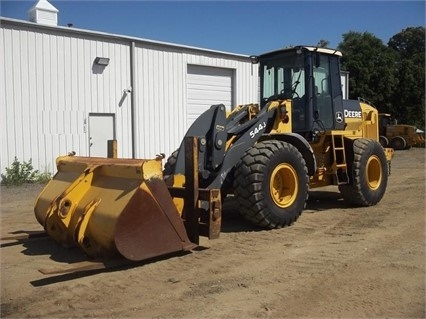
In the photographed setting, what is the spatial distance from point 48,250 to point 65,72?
876 cm

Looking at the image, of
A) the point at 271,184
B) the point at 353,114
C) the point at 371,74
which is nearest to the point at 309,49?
the point at 353,114

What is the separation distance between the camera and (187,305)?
14.1 ft

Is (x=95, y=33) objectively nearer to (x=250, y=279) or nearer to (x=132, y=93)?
(x=132, y=93)

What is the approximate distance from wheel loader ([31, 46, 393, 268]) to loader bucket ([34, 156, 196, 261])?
1 centimetres

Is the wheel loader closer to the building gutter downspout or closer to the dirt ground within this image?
the dirt ground

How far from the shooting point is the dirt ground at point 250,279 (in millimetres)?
4219

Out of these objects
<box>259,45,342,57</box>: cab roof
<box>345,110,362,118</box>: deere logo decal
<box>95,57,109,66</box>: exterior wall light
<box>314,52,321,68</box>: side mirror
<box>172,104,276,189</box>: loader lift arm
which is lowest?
<box>172,104,276,189</box>: loader lift arm

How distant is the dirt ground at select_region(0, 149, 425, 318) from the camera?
422cm

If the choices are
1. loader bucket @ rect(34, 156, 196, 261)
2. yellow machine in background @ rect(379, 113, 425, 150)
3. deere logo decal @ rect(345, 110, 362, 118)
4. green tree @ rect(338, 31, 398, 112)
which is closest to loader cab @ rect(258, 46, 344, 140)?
deere logo decal @ rect(345, 110, 362, 118)

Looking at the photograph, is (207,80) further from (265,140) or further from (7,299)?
(7,299)

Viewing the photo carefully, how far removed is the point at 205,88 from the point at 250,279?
520 inches

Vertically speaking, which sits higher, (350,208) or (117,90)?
(117,90)

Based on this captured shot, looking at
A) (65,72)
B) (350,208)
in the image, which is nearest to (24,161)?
(65,72)

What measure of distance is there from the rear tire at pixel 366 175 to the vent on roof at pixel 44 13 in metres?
9.97
